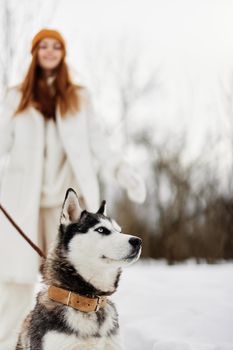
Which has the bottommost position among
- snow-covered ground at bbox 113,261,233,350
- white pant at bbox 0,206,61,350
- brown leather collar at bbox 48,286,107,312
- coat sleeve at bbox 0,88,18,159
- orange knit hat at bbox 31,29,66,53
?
snow-covered ground at bbox 113,261,233,350

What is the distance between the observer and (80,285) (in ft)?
8.25

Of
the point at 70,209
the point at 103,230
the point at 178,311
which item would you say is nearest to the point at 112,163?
the point at 70,209

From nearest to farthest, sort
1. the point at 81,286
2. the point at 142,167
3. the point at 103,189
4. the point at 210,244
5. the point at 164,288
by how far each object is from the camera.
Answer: the point at 81,286 → the point at 164,288 → the point at 210,244 → the point at 103,189 → the point at 142,167

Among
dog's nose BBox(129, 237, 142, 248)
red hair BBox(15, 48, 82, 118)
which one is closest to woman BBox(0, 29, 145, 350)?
red hair BBox(15, 48, 82, 118)

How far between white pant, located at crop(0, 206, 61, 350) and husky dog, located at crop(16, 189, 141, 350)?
95 centimetres

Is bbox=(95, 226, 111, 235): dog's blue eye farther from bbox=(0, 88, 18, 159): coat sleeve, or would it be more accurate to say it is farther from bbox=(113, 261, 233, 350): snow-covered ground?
bbox=(0, 88, 18, 159): coat sleeve

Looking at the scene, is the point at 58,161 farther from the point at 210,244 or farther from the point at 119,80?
the point at 119,80

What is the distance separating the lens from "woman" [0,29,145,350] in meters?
3.66

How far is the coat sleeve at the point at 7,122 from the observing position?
3814 millimetres

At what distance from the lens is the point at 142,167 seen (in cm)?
1759

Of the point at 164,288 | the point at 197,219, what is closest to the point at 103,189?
the point at 197,219

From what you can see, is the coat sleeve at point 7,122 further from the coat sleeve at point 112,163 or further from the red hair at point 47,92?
the coat sleeve at point 112,163

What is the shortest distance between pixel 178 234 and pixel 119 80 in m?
5.42

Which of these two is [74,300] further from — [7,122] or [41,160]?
[7,122]
